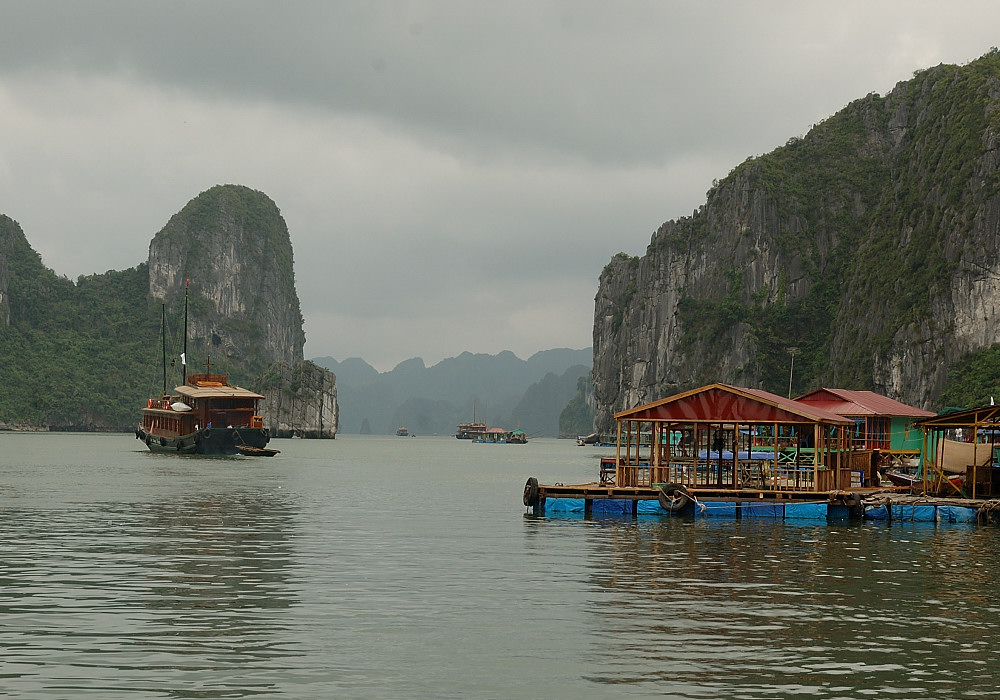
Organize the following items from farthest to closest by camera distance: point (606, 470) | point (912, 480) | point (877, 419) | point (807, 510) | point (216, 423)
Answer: point (216, 423), point (877, 419), point (912, 480), point (606, 470), point (807, 510)

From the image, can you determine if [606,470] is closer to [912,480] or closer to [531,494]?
[531,494]

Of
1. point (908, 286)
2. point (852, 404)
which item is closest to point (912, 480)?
point (852, 404)

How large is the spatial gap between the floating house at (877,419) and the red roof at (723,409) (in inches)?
1017

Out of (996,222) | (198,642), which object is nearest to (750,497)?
(198,642)

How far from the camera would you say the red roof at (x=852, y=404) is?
67.9 metres

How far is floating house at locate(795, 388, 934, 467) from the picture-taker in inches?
2702

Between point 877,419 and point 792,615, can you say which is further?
point 877,419

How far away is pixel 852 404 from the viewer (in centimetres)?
6888

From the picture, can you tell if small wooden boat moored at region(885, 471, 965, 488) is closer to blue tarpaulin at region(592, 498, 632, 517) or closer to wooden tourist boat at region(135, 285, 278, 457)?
blue tarpaulin at region(592, 498, 632, 517)

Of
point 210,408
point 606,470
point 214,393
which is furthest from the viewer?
point 210,408

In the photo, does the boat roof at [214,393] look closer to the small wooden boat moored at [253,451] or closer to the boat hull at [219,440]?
the boat hull at [219,440]

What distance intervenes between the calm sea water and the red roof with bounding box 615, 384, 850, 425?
14.4 feet

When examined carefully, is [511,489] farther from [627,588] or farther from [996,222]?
[996,222]

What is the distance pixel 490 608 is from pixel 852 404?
53107 millimetres
